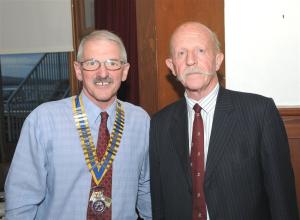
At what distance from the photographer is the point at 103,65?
181 centimetres

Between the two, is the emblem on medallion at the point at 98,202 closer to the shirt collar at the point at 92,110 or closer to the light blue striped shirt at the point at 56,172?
the light blue striped shirt at the point at 56,172

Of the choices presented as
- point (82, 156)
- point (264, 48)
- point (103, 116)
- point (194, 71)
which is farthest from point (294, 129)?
point (82, 156)

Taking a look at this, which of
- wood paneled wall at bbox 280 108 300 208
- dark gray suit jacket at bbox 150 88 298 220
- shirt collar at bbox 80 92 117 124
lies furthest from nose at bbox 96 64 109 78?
wood paneled wall at bbox 280 108 300 208

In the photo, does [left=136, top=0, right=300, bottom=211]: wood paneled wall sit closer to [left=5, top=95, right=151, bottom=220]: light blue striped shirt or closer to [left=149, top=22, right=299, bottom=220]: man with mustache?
[left=149, top=22, right=299, bottom=220]: man with mustache

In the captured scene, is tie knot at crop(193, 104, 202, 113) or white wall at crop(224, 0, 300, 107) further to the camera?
white wall at crop(224, 0, 300, 107)

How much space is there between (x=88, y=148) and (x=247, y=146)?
0.77m

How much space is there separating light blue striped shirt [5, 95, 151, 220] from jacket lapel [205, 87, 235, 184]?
442mm

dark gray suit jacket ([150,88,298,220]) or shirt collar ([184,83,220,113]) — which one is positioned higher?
shirt collar ([184,83,220,113])

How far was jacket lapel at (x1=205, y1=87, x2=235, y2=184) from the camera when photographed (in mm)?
1661

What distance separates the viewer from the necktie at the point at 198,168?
1.69 meters

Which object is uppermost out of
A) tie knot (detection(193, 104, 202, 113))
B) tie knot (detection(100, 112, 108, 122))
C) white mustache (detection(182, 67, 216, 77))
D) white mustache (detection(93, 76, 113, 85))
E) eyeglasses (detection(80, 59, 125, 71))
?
eyeglasses (detection(80, 59, 125, 71))

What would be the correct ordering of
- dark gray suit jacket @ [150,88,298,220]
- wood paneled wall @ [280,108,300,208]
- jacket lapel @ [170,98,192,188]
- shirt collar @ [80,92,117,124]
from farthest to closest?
1. wood paneled wall @ [280,108,300,208]
2. shirt collar @ [80,92,117,124]
3. jacket lapel @ [170,98,192,188]
4. dark gray suit jacket @ [150,88,298,220]

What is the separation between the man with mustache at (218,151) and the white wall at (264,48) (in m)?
0.38

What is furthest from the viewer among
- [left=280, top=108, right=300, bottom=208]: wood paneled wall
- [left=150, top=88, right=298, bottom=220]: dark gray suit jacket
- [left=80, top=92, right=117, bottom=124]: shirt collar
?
[left=280, top=108, right=300, bottom=208]: wood paneled wall
